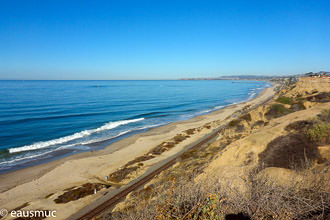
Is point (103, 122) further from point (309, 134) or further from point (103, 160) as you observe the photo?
point (309, 134)

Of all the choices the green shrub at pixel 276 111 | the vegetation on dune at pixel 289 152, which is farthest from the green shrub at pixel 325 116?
the green shrub at pixel 276 111

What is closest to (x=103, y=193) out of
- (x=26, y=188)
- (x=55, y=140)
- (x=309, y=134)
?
(x=26, y=188)

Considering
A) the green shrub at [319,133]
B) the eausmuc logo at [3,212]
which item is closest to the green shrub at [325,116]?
the green shrub at [319,133]

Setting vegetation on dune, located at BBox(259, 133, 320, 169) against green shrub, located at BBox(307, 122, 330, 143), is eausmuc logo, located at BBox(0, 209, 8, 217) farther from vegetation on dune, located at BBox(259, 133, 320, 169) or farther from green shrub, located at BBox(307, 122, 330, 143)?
green shrub, located at BBox(307, 122, 330, 143)

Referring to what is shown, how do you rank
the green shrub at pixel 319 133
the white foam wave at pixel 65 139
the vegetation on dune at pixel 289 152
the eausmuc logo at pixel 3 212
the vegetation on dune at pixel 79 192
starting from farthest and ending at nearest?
the white foam wave at pixel 65 139 → the vegetation on dune at pixel 79 192 → the eausmuc logo at pixel 3 212 → the green shrub at pixel 319 133 → the vegetation on dune at pixel 289 152

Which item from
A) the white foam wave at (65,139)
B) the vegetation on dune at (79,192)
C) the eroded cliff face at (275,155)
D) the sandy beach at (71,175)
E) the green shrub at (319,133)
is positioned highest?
the green shrub at (319,133)

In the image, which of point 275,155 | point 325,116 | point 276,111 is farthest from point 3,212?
point 276,111

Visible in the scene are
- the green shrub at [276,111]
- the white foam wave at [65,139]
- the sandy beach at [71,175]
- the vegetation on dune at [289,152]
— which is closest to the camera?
the vegetation on dune at [289,152]

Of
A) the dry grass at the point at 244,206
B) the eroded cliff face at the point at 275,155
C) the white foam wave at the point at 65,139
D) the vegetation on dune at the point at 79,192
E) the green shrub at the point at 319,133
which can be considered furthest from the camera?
the white foam wave at the point at 65,139

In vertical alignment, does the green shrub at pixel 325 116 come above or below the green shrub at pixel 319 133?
above

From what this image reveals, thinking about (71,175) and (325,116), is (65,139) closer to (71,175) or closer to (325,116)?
(71,175)

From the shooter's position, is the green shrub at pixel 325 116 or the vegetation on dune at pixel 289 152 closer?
the vegetation on dune at pixel 289 152

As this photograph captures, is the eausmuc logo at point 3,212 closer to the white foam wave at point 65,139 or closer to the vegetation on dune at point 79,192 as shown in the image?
the vegetation on dune at point 79,192

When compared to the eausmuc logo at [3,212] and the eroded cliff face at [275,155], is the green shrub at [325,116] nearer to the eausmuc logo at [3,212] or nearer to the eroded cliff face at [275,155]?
the eroded cliff face at [275,155]
